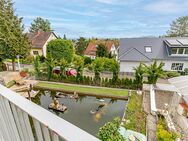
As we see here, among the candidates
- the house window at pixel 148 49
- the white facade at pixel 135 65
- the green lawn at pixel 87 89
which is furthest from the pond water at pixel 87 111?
the house window at pixel 148 49

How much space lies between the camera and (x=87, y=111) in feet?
44.7

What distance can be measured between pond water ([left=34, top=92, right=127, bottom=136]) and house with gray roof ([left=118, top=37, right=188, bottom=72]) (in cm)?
835

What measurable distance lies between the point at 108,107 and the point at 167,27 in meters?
31.3

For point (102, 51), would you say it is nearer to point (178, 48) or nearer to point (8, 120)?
point (178, 48)

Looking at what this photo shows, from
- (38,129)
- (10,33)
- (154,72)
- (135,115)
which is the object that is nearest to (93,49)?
(10,33)

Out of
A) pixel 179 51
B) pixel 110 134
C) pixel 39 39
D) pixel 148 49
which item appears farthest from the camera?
pixel 39 39

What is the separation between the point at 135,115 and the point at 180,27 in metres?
30.6

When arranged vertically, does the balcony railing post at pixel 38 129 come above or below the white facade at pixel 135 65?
above

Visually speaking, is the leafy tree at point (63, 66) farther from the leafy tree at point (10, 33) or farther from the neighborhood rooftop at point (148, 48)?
the neighborhood rooftop at point (148, 48)

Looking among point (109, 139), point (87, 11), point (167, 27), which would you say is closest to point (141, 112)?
point (109, 139)

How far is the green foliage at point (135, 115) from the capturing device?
10384mm

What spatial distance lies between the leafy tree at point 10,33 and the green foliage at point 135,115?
14925 millimetres

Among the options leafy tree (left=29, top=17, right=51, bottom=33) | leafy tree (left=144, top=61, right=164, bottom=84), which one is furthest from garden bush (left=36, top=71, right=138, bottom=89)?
leafy tree (left=29, top=17, right=51, bottom=33)

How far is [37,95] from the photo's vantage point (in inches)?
641
